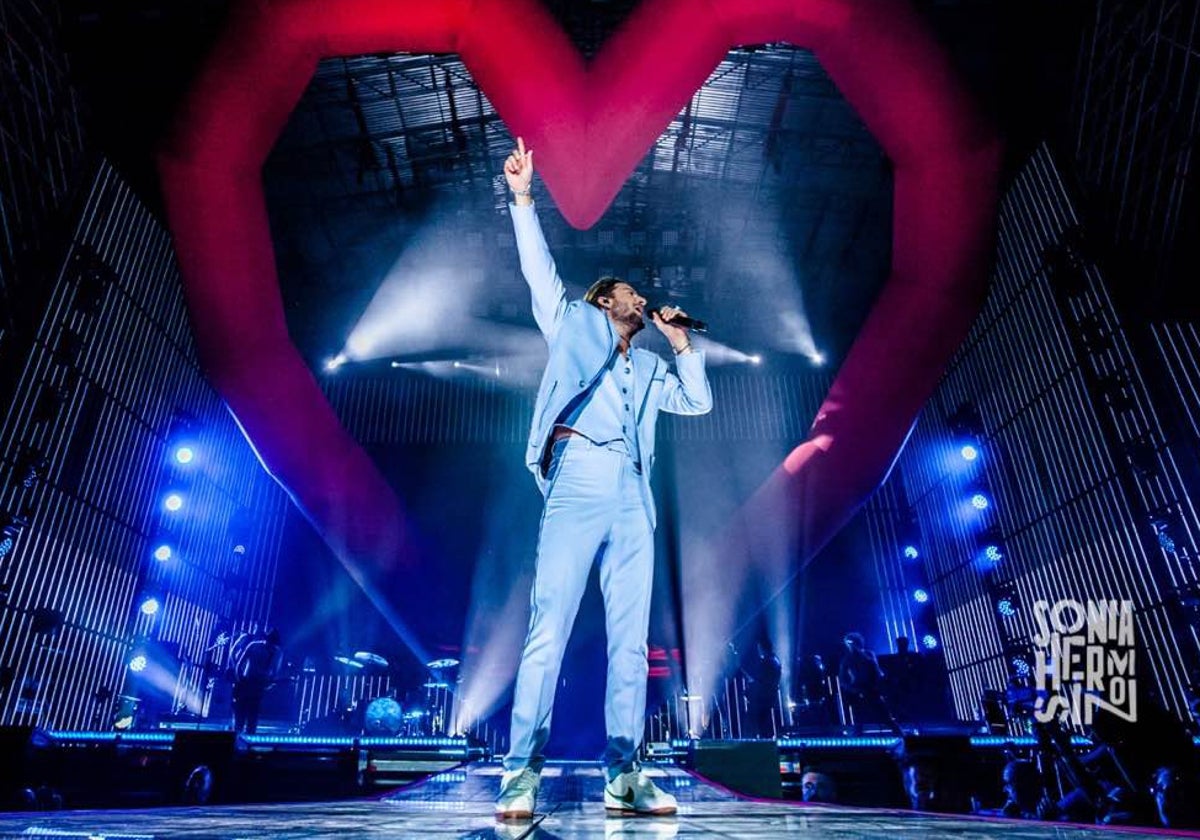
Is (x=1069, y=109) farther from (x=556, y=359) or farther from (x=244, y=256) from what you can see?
(x=244, y=256)

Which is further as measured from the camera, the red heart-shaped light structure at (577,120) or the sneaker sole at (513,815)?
the red heart-shaped light structure at (577,120)

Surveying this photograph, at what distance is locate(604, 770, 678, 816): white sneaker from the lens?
65.8 inches

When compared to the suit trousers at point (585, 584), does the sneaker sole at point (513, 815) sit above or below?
below

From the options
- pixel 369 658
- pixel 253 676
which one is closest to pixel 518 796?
pixel 253 676

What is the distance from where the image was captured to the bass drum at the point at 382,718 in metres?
7.04

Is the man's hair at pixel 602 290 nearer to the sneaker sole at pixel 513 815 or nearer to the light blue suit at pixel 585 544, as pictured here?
the light blue suit at pixel 585 544

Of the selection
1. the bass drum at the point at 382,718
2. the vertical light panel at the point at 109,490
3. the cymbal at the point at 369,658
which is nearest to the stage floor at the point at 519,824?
the vertical light panel at the point at 109,490

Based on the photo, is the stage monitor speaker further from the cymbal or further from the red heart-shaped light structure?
the cymbal

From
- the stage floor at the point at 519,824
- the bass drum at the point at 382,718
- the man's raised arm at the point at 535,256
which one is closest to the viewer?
the stage floor at the point at 519,824

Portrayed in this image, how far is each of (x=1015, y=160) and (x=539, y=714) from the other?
7811 millimetres

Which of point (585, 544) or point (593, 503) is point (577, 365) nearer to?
point (593, 503)

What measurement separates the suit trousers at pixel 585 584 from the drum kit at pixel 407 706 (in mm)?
5917

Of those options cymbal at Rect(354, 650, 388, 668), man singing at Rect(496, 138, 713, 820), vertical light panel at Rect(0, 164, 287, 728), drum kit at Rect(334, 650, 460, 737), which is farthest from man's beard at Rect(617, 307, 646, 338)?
cymbal at Rect(354, 650, 388, 668)

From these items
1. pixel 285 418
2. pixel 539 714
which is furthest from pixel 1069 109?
pixel 285 418
